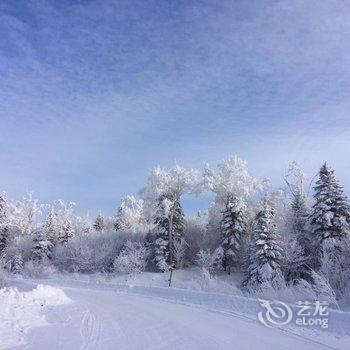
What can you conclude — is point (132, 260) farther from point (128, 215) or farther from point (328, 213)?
point (128, 215)

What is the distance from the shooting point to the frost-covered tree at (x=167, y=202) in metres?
53.2

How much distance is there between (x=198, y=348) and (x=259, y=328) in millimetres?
4481

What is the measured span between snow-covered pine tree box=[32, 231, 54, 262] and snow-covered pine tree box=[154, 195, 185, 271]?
19247 millimetres

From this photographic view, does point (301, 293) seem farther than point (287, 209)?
No

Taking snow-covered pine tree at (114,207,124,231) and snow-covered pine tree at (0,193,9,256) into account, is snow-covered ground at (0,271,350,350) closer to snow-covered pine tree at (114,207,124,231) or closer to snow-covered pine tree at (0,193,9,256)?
snow-covered pine tree at (0,193,9,256)

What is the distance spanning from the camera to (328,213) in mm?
37531

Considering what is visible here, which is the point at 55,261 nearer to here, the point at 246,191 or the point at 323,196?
the point at 246,191

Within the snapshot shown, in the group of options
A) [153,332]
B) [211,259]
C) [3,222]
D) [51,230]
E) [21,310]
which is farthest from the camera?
[51,230]

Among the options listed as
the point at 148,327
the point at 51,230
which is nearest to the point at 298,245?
the point at 148,327

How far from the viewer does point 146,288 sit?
33.5 m

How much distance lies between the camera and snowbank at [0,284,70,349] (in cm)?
1234

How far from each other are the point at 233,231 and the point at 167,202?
918cm

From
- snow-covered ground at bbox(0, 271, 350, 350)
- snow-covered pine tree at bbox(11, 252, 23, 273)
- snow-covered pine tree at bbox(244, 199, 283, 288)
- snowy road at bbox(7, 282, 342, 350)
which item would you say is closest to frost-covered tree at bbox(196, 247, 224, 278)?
snow-covered pine tree at bbox(244, 199, 283, 288)

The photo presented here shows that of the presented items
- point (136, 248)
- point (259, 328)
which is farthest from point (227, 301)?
point (136, 248)
